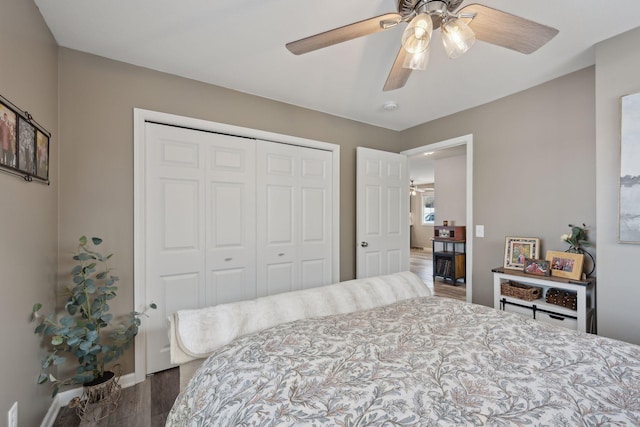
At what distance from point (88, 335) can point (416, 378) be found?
1.90 meters

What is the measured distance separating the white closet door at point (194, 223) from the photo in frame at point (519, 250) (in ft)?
8.05

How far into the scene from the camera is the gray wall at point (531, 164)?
237 centimetres

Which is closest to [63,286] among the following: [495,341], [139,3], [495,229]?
[139,3]

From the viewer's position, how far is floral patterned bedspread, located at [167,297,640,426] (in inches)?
32.2

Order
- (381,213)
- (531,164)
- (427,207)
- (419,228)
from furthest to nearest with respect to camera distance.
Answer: (419,228) → (427,207) → (381,213) → (531,164)

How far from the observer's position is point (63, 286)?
80.1 inches

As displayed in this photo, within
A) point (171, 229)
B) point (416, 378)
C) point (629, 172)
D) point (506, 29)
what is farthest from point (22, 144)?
point (629, 172)

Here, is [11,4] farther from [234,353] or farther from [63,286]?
[234,353]

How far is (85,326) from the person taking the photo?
183cm

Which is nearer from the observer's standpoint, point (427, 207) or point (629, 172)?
point (629, 172)

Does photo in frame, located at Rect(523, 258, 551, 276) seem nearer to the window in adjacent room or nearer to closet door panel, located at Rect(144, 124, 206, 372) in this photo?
closet door panel, located at Rect(144, 124, 206, 372)

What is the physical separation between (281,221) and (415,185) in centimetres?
898

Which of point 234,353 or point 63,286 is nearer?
point 234,353

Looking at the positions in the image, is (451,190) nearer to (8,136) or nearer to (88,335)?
(88,335)
